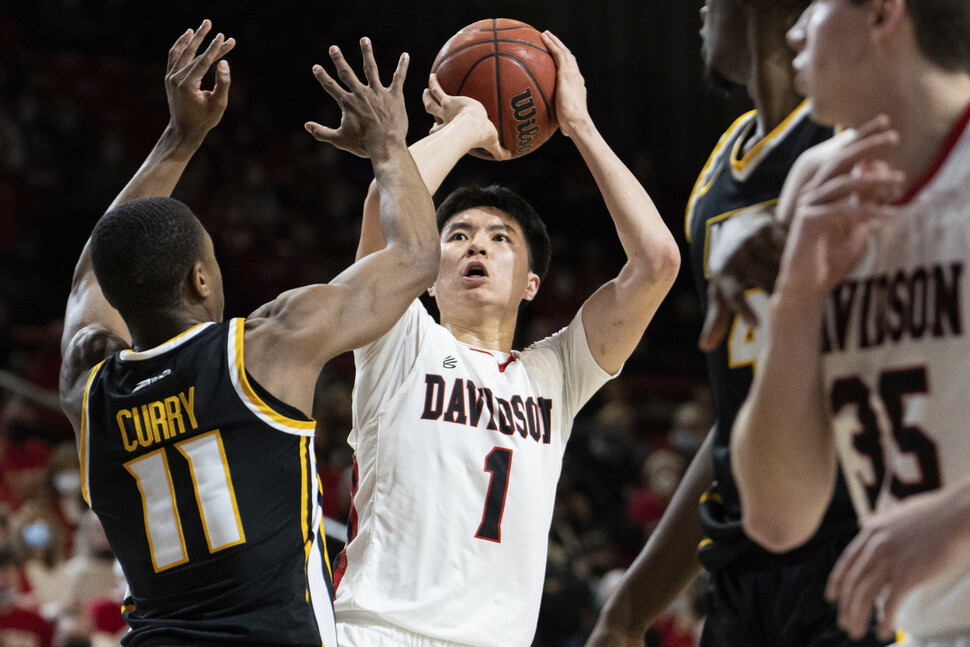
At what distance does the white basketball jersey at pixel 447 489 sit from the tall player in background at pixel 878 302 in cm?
166

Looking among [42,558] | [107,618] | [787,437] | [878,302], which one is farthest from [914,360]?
[42,558]

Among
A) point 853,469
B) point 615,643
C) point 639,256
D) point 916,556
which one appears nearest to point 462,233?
point 639,256

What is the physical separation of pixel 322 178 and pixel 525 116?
10746 mm

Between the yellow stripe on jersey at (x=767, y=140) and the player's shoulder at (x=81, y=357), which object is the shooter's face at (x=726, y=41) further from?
the player's shoulder at (x=81, y=357)

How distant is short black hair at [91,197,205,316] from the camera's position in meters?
2.94

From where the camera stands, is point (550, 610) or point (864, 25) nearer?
point (864, 25)

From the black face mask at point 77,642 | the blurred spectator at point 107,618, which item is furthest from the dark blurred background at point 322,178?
the black face mask at point 77,642

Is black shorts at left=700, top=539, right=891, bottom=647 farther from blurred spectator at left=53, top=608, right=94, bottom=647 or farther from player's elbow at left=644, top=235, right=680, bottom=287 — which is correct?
blurred spectator at left=53, top=608, right=94, bottom=647

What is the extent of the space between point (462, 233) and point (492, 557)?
3.97ft

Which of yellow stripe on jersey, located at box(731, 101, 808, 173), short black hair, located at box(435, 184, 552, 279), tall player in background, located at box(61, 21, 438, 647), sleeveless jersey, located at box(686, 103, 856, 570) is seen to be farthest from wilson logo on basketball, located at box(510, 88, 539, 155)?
yellow stripe on jersey, located at box(731, 101, 808, 173)

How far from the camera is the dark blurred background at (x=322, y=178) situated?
32.8 ft

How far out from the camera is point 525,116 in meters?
3.89

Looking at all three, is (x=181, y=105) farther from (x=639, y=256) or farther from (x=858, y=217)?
(x=858, y=217)

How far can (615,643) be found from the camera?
129 inches
